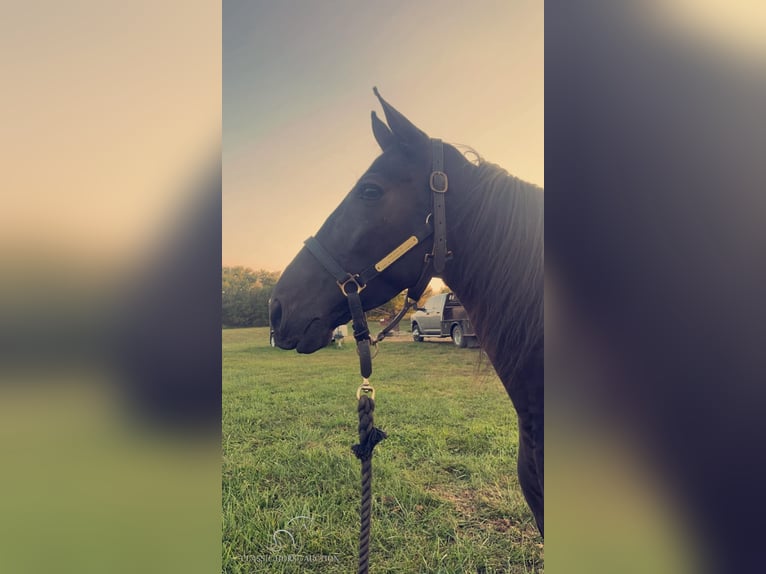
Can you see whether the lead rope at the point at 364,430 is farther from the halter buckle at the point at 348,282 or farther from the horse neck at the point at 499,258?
the horse neck at the point at 499,258

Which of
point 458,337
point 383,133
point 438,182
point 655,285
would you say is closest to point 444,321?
point 458,337

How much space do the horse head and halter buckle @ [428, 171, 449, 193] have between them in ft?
0.10

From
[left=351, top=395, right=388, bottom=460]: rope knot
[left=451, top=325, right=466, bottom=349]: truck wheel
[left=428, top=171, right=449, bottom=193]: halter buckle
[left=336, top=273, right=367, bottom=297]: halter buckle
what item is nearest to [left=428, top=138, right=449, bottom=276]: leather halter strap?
[left=428, top=171, right=449, bottom=193]: halter buckle

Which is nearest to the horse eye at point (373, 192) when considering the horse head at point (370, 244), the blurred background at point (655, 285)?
the horse head at point (370, 244)

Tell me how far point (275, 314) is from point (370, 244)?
0.52 meters

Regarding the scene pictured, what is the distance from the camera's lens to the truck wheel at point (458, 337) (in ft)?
6.28

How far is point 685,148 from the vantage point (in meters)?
0.81

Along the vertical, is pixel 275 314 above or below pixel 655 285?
below

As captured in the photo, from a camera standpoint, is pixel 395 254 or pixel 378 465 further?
pixel 378 465

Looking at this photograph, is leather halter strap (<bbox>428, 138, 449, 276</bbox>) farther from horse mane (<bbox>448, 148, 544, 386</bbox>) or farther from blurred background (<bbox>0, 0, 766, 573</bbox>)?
blurred background (<bbox>0, 0, 766, 573</bbox>)

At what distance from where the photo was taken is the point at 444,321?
1943 mm

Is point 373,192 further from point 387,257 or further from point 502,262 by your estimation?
point 502,262

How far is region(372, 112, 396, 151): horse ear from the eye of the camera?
158cm

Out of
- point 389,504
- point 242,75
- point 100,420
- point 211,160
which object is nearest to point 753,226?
point 211,160
